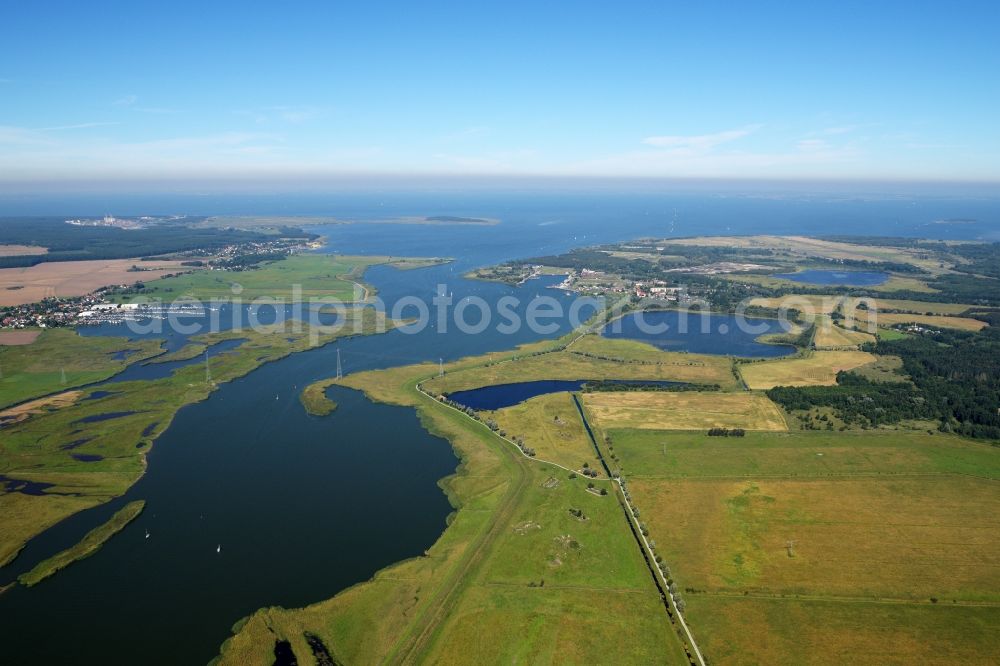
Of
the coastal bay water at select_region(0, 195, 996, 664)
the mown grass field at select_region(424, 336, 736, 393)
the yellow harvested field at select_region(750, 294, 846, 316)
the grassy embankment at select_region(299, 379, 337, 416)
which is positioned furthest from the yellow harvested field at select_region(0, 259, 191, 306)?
the yellow harvested field at select_region(750, 294, 846, 316)

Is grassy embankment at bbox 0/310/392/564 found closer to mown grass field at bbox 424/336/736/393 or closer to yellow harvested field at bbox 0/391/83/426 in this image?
yellow harvested field at bbox 0/391/83/426

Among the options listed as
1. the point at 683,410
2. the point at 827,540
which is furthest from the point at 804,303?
the point at 827,540

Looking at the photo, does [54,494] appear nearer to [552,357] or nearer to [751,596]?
[751,596]

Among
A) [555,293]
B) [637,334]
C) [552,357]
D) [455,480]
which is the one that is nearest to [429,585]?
[455,480]

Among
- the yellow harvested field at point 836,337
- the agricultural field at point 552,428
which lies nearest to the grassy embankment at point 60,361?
the agricultural field at point 552,428

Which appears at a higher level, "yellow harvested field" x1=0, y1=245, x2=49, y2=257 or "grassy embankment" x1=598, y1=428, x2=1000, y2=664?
"yellow harvested field" x1=0, y1=245, x2=49, y2=257

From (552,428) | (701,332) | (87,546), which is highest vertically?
(701,332)

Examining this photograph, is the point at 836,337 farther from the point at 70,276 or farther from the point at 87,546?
the point at 70,276
